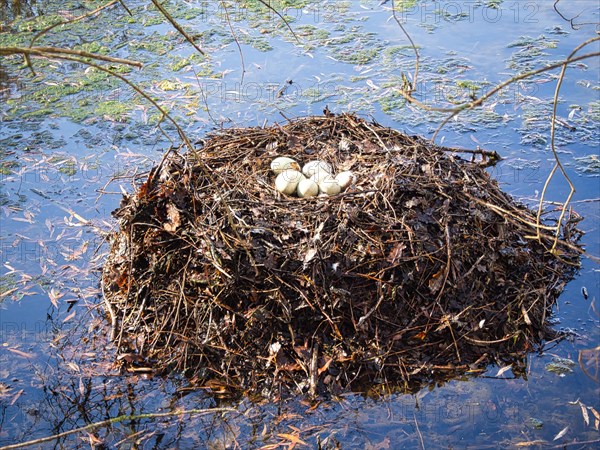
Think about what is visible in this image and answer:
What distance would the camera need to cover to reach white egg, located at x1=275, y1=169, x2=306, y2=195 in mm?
4902

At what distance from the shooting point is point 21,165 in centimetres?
668

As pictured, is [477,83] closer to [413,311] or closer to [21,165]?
[413,311]

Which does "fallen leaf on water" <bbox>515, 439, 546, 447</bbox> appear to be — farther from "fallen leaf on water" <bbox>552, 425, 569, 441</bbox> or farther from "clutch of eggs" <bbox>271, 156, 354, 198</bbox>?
"clutch of eggs" <bbox>271, 156, 354, 198</bbox>

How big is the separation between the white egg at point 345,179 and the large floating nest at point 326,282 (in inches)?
2.1

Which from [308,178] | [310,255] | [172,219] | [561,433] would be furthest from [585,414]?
[172,219]

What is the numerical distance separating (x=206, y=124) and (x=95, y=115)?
1.17 m

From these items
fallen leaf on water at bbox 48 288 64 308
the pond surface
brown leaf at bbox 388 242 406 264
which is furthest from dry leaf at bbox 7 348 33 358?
brown leaf at bbox 388 242 406 264

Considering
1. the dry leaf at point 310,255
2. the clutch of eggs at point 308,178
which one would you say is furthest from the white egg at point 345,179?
the dry leaf at point 310,255

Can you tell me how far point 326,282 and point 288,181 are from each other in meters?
0.78

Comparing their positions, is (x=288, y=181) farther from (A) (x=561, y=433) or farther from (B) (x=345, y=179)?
(A) (x=561, y=433)

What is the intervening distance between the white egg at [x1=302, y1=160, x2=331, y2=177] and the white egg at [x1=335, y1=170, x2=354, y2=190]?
0.14m

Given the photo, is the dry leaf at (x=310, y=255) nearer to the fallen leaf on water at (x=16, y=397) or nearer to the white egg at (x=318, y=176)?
the white egg at (x=318, y=176)

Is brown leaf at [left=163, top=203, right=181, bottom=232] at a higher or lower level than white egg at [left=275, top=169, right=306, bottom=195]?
lower

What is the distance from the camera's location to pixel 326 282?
4473 mm
